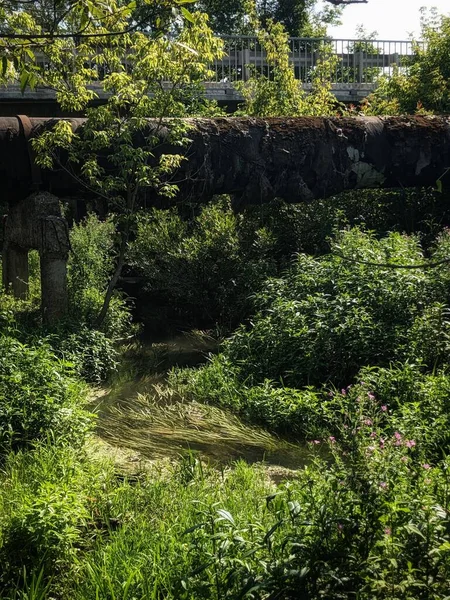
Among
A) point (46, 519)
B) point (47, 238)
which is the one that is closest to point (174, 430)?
point (46, 519)

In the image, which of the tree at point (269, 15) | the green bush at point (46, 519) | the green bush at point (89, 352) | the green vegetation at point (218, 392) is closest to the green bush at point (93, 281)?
the green vegetation at point (218, 392)

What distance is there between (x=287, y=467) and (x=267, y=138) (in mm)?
5437

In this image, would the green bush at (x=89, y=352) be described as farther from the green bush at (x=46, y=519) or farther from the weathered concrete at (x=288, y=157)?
the green bush at (x=46, y=519)

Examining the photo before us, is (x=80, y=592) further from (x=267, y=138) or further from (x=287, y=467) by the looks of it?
(x=267, y=138)

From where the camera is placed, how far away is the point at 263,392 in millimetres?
7445

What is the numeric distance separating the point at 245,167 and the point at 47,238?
2.75 m

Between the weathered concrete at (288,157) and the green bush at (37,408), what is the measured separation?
11.8ft

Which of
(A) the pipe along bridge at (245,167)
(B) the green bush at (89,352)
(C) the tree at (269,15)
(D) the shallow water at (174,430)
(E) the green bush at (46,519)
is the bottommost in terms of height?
(D) the shallow water at (174,430)

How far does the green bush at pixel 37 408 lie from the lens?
5.94 m

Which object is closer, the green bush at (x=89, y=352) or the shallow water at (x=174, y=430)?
the shallow water at (x=174, y=430)

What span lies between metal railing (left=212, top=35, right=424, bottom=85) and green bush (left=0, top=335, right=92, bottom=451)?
14815 mm

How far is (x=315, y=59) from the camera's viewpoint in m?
21.8

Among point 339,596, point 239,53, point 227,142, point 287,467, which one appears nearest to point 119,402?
point 287,467

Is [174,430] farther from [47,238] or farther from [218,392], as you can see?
[47,238]
